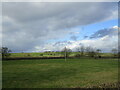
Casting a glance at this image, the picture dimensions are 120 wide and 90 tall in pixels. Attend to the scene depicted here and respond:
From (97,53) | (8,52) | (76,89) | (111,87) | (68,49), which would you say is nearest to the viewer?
(76,89)

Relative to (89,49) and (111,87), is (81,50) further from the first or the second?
(111,87)

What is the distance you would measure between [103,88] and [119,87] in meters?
0.74

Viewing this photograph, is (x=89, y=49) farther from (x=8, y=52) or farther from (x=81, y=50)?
(x=8, y=52)

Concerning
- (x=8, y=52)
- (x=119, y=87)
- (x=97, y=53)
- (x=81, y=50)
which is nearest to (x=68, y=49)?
(x=81, y=50)

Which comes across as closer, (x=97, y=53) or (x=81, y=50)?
(x=97, y=53)

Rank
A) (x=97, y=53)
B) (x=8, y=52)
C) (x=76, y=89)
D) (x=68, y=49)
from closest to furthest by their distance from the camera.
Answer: (x=76, y=89) < (x=8, y=52) < (x=97, y=53) < (x=68, y=49)

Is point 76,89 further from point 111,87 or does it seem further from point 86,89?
point 111,87

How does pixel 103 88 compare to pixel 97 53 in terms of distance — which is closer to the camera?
pixel 103 88

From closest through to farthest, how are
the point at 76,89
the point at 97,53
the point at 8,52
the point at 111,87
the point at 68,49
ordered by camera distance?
the point at 76,89, the point at 111,87, the point at 8,52, the point at 97,53, the point at 68,49

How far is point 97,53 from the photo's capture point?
2343 inches

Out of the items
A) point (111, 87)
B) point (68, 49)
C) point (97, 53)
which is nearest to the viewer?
point (111, 87)

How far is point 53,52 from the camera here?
68562 mm

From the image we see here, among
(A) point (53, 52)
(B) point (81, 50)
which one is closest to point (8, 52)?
(A) point (53, 52)

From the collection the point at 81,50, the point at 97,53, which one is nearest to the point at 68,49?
the point at 81,50
